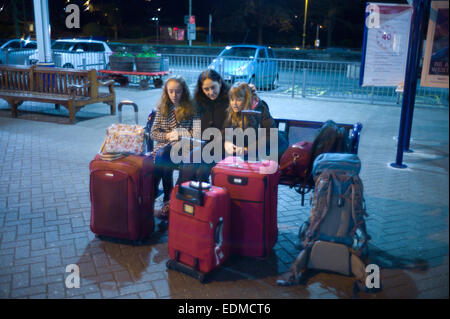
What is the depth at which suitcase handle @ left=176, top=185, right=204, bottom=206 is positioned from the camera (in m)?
3.36

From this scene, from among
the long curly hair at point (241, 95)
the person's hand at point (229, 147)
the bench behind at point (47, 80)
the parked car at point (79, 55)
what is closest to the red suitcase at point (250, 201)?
the person's hand at point (229, 147)

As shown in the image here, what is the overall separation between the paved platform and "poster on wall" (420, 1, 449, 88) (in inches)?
14.9

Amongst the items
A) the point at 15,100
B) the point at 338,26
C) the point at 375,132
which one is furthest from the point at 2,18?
the point at 375,132

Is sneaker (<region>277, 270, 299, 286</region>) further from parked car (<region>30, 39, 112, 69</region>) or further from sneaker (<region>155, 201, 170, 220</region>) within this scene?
parked car (<region>30, 39, 112, 69</region>)

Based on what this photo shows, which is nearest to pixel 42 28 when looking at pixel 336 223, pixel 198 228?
pixel 198 228

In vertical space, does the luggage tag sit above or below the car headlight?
below

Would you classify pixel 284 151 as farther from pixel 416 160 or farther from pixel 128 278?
pixel 416 160

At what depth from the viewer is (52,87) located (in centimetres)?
1030

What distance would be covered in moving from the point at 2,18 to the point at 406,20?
54377 mm

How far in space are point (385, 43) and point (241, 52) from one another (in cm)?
Result: 908

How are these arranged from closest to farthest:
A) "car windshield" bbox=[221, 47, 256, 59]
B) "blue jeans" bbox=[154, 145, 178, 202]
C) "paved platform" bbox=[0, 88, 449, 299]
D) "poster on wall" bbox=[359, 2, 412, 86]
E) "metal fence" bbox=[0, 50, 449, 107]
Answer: "paved platform" bbox=[0, 88, 449, 299]
"blue jeans" bbox=[154, 145, 178, 202]
"poster on wall" bbox=[359, 2, 412, 86]
"metal fence" bbox=[0, 50, 449, 107]
"car windshield" bbox=[221, 47, 256, 59]

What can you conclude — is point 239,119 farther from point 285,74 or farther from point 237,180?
point 285,74

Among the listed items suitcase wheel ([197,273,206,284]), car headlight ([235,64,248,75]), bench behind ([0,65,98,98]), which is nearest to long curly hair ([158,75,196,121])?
suitcase wheel ([197,273,206,284])
